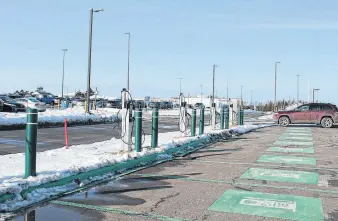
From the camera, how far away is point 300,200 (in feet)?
22.3

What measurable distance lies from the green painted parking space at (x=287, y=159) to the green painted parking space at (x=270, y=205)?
14.4 feet

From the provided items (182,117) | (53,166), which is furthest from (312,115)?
(53,166)

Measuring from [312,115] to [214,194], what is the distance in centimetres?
2412

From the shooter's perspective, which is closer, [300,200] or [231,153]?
[300,200]

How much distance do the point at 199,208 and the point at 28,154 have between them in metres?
3.12

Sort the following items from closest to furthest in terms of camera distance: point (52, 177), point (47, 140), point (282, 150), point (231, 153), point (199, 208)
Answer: point (199, 208) < point (52, 177) < point (231, 153) < point (282, 150) < point (47, 140)

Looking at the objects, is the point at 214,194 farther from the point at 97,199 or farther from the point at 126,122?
the point at 126,122

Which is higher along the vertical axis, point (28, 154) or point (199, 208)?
point (28, 154)

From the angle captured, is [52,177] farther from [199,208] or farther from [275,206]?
[275,206]

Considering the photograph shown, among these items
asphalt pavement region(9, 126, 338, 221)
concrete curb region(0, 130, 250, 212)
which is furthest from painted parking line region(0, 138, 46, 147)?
asphalt pavement region(9, 126, 338, 221)

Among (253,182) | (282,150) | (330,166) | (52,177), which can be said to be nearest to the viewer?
(52,177)

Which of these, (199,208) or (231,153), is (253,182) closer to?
(199,208)

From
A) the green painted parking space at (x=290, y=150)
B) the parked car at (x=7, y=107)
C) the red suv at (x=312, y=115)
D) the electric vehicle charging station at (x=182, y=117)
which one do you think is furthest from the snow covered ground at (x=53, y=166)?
the parked car at (x=7, y=107)

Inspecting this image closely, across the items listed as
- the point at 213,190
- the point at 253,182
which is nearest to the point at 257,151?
the point at 253,182
